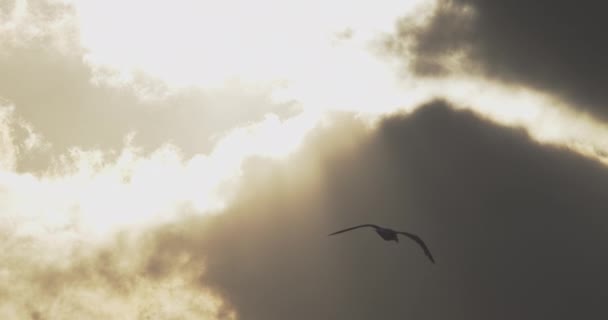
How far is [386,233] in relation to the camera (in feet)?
184
